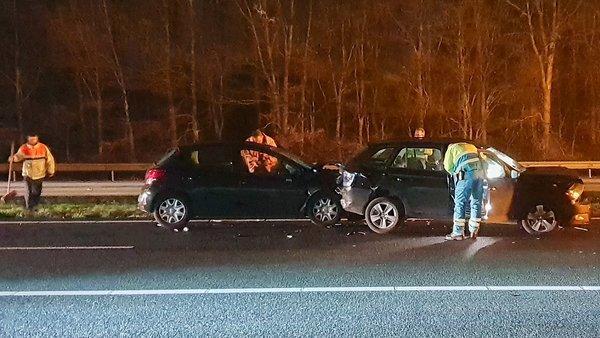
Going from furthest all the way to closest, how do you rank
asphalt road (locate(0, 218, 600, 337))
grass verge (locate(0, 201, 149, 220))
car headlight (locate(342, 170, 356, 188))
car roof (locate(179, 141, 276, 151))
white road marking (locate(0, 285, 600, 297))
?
1. grass verge (locate(0, 201, 149, 220))
2. car roof (locate(179, 141, 276, 151))
3. car headlight (locate(342, 170, 356, 188))
4. white road marking (locate(0, 285, 600, 297))
5. asphalt road (locate(0, 218, 600, 337))

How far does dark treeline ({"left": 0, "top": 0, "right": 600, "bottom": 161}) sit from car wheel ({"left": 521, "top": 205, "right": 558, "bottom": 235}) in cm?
1660

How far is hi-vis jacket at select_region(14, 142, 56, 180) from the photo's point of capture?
13.5m

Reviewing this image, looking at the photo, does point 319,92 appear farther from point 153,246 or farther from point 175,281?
point 175,281

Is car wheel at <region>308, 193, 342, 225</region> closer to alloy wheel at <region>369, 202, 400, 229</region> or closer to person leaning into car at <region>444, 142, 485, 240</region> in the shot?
alloy wheel at <region>369, 202, 400, 229</region>

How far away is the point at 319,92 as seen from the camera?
3231 centimetres

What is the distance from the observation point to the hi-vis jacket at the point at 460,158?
9.88 m

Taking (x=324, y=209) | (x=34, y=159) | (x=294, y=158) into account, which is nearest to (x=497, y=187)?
(x=324, y=209)

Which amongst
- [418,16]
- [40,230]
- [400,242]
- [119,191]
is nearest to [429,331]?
[400,242]

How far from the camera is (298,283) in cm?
751

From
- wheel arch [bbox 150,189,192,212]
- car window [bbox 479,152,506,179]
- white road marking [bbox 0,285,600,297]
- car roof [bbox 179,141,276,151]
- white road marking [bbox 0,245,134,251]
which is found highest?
car roof [bbox 179,141,276,151]

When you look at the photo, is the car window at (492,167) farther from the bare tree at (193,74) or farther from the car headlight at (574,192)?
the bare tree at (193,74)

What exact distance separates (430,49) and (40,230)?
2127 cm

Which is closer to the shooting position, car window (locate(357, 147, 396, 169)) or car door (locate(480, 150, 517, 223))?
car door (locate(480, 150, 517, 223))

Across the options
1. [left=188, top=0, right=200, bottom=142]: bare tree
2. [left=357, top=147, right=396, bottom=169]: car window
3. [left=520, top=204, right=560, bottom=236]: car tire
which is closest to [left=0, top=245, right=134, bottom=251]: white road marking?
[left=357, top=147, right=396, bottom=169]: car window
